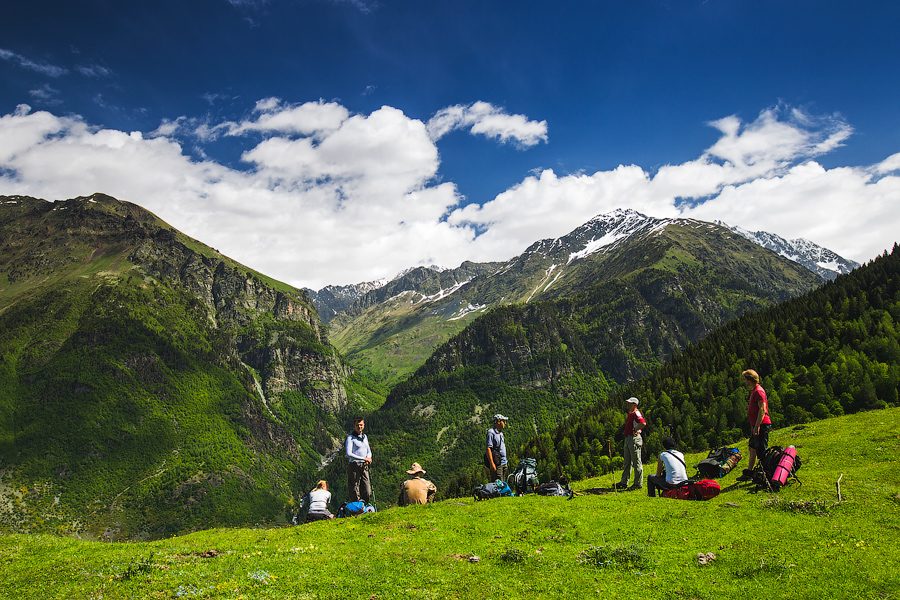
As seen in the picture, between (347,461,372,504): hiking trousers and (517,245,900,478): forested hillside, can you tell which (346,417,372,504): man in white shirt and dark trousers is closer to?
(347,461,372,504): hiking trousers

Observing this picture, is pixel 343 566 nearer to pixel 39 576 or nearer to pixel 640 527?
pixel 39 576

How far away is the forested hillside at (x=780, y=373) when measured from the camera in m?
58.7

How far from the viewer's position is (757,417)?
20.0 metres

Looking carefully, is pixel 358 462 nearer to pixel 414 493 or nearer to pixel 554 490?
pixel 414 493

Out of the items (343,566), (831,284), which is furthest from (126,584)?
(831,284)

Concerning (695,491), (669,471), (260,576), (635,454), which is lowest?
(695,491)

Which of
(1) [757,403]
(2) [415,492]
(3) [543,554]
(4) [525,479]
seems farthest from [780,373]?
(3) [543,554]

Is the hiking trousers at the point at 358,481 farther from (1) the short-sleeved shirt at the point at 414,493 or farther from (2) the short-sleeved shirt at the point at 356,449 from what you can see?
(1) the short-sleeved shirt at the point at 414,493

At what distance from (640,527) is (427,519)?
9.67m

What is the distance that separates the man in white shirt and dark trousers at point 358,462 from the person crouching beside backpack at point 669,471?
1546 centimetres

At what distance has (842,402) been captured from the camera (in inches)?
2188

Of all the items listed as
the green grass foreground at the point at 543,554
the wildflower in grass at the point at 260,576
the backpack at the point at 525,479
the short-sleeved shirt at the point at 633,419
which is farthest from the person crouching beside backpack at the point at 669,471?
the wildflower in grass at the point at 260,576

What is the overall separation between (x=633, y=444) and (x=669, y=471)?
118 inches

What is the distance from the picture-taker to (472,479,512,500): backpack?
25.8 m
